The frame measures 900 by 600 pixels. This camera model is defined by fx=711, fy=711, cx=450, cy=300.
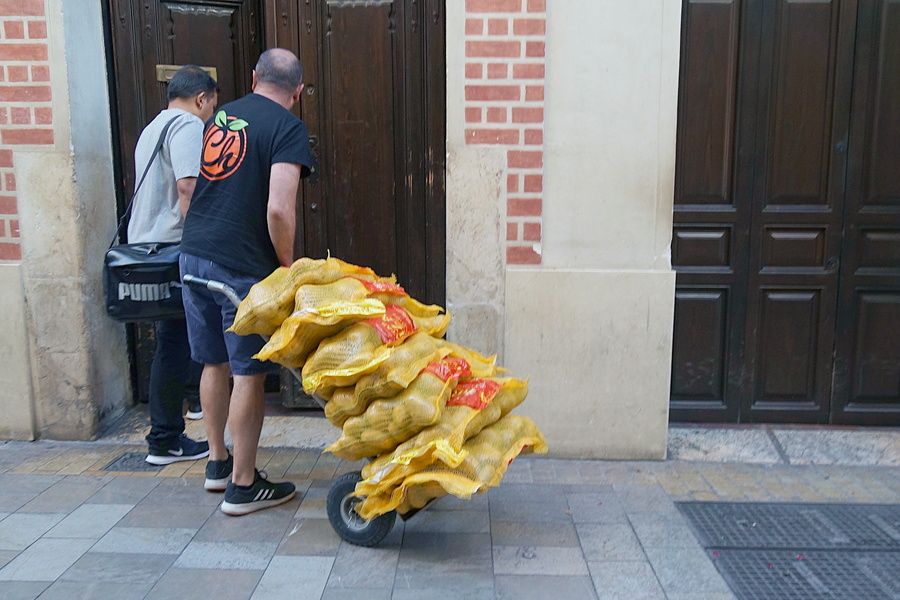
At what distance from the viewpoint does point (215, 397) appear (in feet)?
11.5

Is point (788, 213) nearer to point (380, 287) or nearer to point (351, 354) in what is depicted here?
point (380, 287)

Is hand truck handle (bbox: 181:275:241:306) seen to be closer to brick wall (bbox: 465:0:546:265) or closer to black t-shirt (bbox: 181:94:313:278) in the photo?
black t-shirt (bbox: 181:94:313:278)

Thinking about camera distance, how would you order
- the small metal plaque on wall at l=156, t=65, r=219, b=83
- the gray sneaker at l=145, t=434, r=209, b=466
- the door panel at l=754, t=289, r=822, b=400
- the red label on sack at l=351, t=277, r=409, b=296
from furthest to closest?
the small metal plaque on wall at l=156, t=65, r=219, b=83
the door panel at l=754, t=289, r=822, b=400
the gray sneaker at l=145, t=434, r=209, b=466
the red label on sack at l=351, t=277, r=409, b=296

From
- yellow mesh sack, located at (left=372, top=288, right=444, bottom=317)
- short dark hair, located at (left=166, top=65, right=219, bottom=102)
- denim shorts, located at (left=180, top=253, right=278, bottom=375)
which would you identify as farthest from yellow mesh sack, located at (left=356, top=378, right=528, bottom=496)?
short dark hair, located at (left=166, top=65, right=219, bottom=102)

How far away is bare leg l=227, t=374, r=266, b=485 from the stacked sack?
474 mm

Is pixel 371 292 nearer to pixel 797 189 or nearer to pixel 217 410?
pixel 217 410

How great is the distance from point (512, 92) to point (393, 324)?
5.61ft

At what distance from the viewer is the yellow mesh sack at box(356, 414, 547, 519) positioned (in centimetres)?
271

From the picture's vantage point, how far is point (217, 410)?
3.52 m

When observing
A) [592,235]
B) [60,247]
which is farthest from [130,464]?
[592,235]

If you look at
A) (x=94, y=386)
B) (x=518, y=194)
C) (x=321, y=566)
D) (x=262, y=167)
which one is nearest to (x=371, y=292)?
(x=262, y=167)

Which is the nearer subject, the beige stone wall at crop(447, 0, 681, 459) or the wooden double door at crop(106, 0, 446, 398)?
the beige stone wall at crop(447, 0, 681, 459)

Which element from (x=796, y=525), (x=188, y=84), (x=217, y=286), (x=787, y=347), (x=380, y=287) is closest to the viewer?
(x=380, y=287)

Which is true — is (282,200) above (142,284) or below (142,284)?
above
